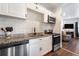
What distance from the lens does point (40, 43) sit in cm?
336

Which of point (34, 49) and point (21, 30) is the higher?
point (21, 30)

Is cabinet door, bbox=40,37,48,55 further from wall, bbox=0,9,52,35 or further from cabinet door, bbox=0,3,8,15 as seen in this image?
cabinet door, bbox=0,3,8,15

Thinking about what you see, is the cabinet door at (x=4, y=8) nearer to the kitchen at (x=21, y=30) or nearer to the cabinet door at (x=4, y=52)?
the kitchen at (x=21, y=30)

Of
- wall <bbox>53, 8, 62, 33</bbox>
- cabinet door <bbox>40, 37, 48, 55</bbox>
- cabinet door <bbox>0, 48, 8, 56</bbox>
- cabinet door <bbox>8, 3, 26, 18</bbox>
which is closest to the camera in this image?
cabinet door <bbox>0, 48, 8, 56</bbox>

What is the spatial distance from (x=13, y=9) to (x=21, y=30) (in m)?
0.98

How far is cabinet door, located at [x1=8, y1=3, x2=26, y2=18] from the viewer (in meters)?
2.49

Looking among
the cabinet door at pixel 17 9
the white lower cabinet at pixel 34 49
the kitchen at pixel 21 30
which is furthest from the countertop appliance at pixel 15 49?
the cabinet door at pixel 17 9

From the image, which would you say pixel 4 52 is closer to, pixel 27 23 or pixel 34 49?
pixel 34 49

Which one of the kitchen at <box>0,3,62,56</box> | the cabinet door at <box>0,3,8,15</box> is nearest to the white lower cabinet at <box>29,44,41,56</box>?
the kitchen at <box>0,3,62,56</box>

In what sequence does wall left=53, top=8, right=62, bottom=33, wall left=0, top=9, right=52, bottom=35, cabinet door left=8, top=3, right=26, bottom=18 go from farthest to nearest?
wall left=53, top=8, right=62, bottom=33, wall left=0, top=9, right=52, bottom=35, cabinet door left=8, top=3, right=26, bottom=18

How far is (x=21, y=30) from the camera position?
11.0ft

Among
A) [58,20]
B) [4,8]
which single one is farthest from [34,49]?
[58,20]

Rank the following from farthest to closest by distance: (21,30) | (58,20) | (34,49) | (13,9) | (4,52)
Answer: (58,20) → (21,30) → (34,49) → (13,9) → (4,52)

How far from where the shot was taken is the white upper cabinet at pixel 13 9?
2296mm
